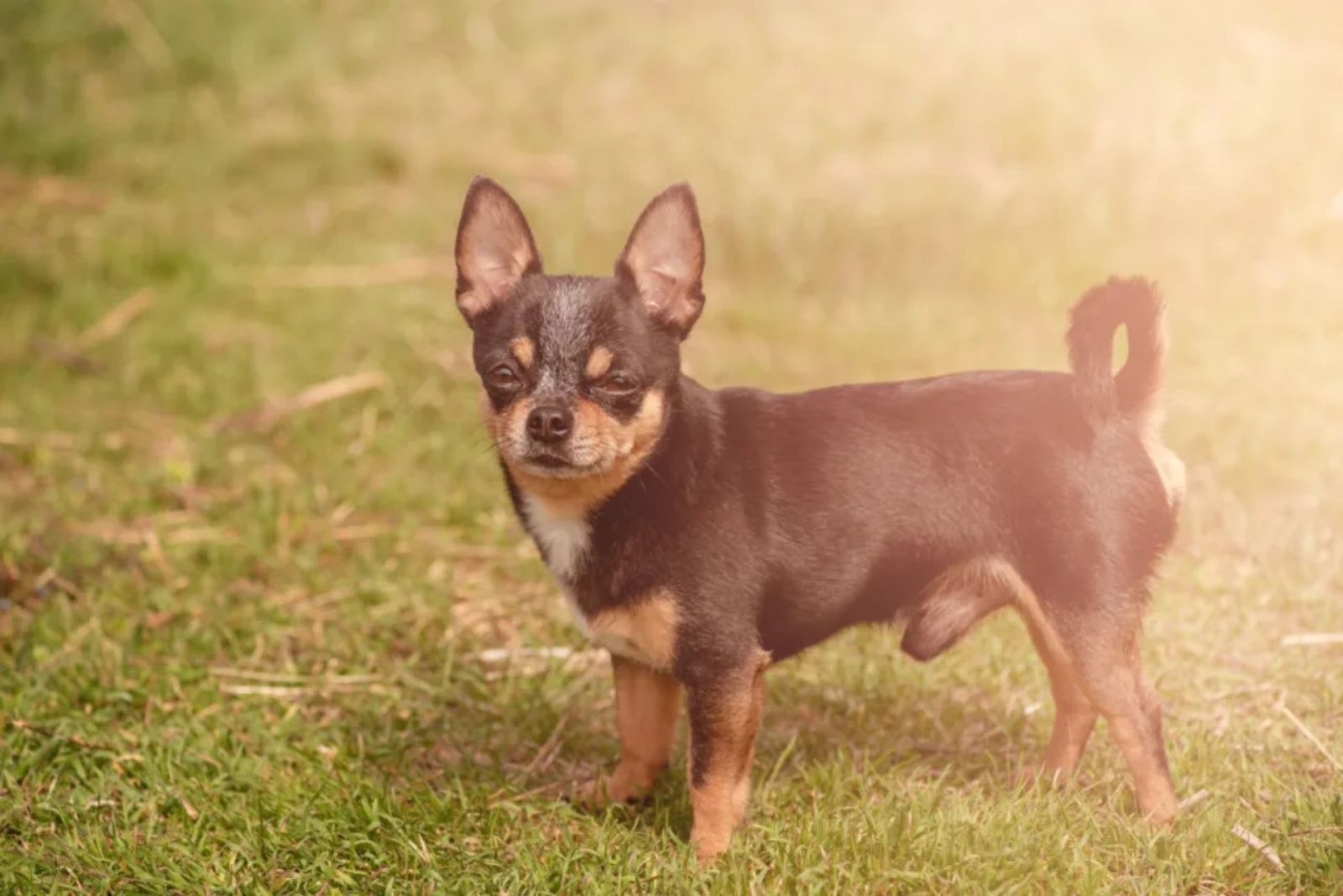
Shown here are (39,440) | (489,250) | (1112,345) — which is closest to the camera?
(1112,345)

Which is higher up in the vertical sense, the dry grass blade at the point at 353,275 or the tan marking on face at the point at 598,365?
the tan marking on face at the point at 598,365

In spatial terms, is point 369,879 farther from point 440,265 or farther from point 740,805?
point 440,265

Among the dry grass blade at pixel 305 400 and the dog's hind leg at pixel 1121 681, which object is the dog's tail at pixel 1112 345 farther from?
the dry grass blade at pixel 305 400

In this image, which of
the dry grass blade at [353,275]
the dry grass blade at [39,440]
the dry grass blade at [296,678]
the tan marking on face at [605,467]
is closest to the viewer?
the tan marking on face at [605,467]

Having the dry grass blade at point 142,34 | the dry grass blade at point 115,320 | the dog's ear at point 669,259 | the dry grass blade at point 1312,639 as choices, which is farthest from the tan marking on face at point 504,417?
the dry grass blade at point 142,34

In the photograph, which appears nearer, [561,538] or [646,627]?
[646,627]

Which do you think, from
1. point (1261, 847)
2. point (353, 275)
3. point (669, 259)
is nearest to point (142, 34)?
point (353, 275)

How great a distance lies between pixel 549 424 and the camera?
3.61 m

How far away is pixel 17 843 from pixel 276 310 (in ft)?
16.0

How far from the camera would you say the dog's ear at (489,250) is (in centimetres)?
Answer: 398

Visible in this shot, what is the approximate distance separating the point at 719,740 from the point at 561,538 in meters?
0.65

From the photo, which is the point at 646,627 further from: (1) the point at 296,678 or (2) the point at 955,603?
(1) the point at 296,678

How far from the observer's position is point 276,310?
8.60 m

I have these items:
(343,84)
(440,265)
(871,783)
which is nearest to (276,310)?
(440,265)
